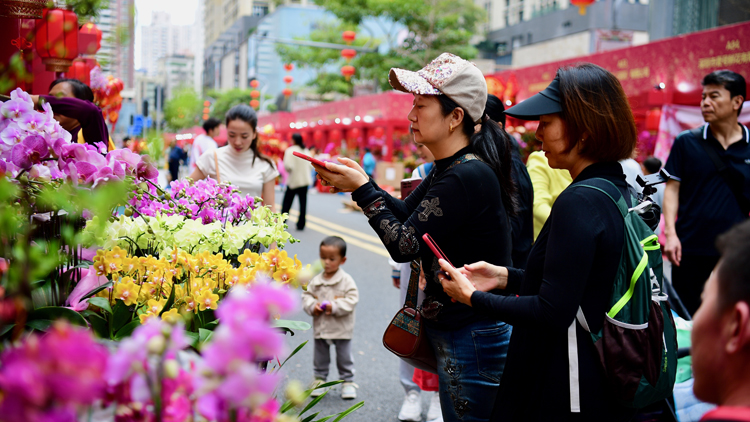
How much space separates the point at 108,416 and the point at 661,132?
962 cm

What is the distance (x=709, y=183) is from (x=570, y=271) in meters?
2.74

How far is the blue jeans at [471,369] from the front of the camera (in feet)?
6.38

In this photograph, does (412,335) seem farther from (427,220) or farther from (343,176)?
(343,176)

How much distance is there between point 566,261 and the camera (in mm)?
1541

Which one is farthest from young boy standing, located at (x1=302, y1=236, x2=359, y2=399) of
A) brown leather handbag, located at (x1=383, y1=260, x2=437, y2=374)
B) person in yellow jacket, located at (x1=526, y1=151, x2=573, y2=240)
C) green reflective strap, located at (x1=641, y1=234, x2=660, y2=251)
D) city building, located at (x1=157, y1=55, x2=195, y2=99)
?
green reflective strap, located at (x1=641, y1=234, x2=660, y2=251)

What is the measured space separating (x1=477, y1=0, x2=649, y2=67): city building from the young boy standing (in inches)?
891

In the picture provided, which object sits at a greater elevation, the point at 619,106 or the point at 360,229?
the point at 619,106

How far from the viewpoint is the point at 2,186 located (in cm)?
77

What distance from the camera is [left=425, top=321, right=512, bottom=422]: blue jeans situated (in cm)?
194

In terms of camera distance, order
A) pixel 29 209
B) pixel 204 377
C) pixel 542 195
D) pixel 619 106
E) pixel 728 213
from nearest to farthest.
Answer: pixel 204 377
pixel 29 209
pixel 619 106
pixel 542 195
pixel 728 213

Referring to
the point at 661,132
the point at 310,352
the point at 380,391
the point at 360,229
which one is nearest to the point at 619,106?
the point at 380,391

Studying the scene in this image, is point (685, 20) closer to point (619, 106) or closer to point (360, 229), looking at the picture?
point (360, 229)

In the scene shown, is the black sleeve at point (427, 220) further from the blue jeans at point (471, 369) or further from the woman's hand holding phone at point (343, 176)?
the blue jeans at point (471, 369)

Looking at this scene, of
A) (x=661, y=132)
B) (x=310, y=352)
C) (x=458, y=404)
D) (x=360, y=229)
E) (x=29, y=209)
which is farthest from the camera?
(x=360, y=229)
